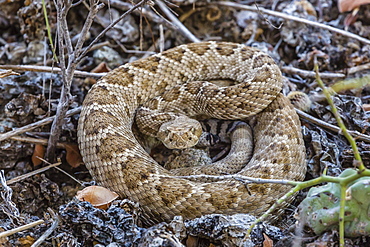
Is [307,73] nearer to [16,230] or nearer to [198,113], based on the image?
[198,113]

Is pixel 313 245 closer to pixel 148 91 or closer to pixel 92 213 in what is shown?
pixel 92 213

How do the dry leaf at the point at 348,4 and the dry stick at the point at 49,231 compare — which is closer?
the dry stick at the point at 49,231

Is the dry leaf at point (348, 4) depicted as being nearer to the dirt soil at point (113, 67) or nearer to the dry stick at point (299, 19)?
the dirt soil at point (113, 67)

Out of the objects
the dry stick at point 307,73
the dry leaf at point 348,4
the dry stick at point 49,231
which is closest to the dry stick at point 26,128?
the dry stick at point 49,231

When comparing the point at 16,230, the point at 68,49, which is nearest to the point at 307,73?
the point at 68,49

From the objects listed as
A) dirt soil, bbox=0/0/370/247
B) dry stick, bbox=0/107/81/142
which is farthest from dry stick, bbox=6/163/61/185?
dry stick, bbox=0/107/81/142

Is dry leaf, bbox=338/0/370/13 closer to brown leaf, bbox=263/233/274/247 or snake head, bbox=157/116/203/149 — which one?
snake head, bbox=157/116/203/149
